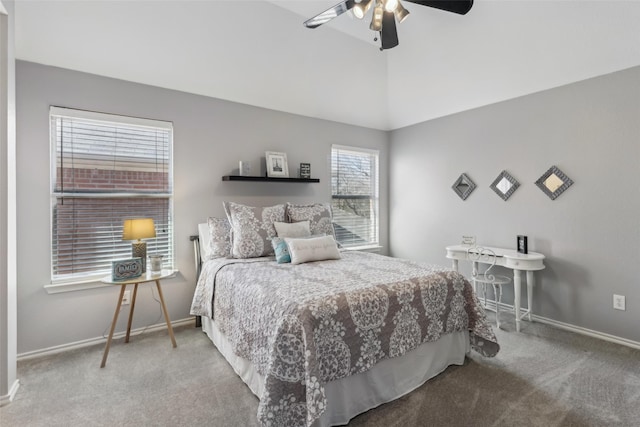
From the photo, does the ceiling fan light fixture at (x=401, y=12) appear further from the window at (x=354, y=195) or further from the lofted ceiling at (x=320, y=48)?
the window at (x=354, y=195)

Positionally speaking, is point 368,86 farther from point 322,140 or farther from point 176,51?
point 176,51

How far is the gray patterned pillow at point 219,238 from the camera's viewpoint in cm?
298

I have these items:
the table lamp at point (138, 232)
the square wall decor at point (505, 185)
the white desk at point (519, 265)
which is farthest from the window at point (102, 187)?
the square wall decor at point (505, 185)

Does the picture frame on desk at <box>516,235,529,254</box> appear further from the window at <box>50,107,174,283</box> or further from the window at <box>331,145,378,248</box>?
the window at <box>50,107,174,283</box>

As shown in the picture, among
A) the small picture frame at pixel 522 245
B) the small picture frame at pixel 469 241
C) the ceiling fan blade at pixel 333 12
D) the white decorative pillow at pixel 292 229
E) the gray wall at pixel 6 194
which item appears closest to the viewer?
the gray wall at pixel 6 194

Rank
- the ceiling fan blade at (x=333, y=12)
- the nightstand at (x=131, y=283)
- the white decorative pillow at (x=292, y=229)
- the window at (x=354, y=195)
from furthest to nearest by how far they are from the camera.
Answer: the window at (x=354, y=195), the white decorative pillow at (x=292, y=229), the nightstand at (x=131, y=283), the ceiling fan blade at (x=333, y=12)

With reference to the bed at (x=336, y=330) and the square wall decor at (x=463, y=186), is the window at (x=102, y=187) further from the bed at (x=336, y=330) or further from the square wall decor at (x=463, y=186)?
the square wall decor at (x=463, y=186)

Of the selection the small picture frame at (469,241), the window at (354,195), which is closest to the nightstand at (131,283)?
the window at (354,195)

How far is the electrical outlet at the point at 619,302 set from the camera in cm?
277

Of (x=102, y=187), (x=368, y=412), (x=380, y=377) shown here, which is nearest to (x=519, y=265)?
(x=380, y=377)

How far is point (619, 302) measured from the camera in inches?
110

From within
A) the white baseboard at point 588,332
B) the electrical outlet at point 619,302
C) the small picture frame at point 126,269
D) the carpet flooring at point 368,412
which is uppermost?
the small picture frame at point 126,269

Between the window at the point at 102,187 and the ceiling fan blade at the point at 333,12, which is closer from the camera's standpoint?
the ceiling fan blade at the point at 333,12

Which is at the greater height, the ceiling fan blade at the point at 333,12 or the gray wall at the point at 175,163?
the ceiling fan blade at the point at 333,12
